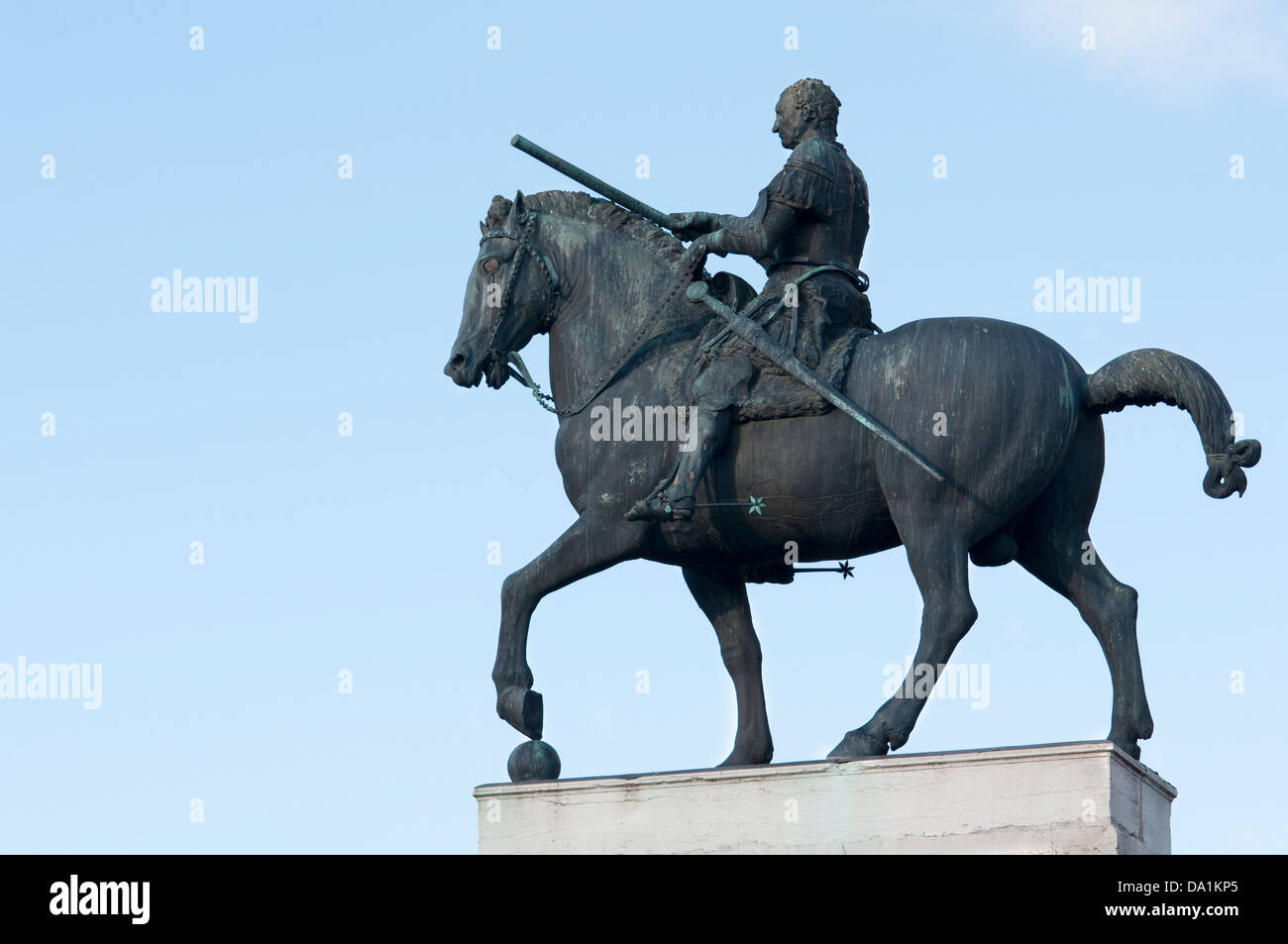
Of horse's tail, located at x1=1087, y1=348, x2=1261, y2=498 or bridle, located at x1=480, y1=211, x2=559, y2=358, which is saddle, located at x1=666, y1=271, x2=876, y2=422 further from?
horse's tail, located at x1=1087, y1=348, x2=1261, y2=498

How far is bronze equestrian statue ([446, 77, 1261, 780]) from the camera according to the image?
53.4 feet

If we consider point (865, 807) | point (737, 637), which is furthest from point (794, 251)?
point (865, 807)

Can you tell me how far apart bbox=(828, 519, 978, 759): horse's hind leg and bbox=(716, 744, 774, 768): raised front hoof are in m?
1.50

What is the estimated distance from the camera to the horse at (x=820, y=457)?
16281mm

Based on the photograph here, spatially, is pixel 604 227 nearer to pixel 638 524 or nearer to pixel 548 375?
pixel 548 375

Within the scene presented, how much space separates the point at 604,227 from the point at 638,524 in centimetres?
228

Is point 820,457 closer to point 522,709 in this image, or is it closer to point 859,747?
point 859,747

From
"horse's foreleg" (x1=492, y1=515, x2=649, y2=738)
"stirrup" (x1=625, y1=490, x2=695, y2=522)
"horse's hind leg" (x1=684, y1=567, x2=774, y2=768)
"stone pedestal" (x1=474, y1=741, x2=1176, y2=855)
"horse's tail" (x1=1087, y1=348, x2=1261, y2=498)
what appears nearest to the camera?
"stone pedestal" (x1=474, y1=741, x2=1176, y2=855)

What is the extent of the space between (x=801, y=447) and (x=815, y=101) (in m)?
2.57

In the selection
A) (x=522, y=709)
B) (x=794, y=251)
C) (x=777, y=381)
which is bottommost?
(x=522, y=709)

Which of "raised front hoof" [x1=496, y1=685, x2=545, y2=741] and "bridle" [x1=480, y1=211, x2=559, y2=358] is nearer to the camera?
"raised front hoof" [x1=496, y1=685, x2=545, y2=741]

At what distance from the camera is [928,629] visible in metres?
16.2

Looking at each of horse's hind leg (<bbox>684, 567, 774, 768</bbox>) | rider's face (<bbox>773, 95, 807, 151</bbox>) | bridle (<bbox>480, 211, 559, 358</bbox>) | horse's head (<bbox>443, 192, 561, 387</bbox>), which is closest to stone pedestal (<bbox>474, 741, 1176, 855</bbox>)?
horse's hind leg (<bbox>684, 567, 774, 768</bbox>)
